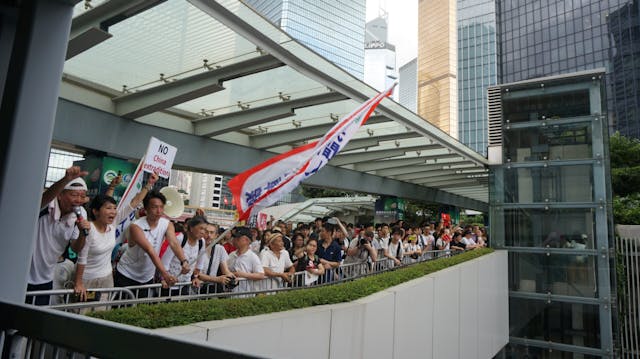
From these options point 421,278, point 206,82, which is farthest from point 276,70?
point 421,278

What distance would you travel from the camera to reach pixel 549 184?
13398 mm

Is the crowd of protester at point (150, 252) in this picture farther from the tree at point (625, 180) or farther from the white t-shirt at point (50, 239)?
the tree at point (625, 180)

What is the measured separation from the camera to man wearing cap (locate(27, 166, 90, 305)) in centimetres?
379

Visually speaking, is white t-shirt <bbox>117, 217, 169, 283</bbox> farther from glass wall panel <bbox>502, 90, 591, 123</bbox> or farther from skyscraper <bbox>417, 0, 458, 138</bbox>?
skyscraper <bbox>417, 0, 458, 138</bbox>

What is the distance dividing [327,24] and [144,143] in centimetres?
10642

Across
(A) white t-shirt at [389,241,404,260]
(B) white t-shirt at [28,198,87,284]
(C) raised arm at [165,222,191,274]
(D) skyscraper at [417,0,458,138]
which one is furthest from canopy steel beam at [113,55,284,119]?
(D) skyscraper at [417,0,458,138]

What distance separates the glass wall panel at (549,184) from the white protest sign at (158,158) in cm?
1165

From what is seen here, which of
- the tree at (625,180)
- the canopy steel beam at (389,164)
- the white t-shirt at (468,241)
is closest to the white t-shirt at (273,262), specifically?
the white t-shirt at (468,241)

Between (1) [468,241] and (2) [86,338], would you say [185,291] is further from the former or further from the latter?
(1) [468,241]

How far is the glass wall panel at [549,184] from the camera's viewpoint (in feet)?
42.3

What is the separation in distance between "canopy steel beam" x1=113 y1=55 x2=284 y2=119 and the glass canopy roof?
17 mm

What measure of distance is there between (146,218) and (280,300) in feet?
5.50

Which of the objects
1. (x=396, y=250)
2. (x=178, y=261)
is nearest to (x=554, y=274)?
(x=396, y=250)

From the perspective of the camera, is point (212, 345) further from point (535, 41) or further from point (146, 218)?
point (535, 41)
